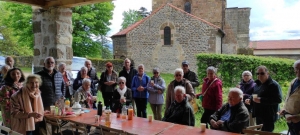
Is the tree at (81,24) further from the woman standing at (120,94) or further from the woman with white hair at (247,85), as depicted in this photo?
the woman with white hair at (247,85)

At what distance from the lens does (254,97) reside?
3977 mm

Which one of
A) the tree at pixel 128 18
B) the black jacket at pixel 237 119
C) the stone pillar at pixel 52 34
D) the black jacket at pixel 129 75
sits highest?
the tree at pixel 128 18

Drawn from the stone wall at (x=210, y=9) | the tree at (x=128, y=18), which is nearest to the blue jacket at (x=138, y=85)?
the stone wall at (x=210, y=9)

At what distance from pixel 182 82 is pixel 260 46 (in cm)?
3068

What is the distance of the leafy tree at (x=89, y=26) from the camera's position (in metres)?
18.3

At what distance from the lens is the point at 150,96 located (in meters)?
5.40

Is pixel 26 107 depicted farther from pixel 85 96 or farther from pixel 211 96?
pixel 211 96

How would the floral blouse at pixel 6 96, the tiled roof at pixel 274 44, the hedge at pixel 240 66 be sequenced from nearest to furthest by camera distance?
1. the floral blouse at pixel 6 96
2. the hedge at pixel 240 66
3. the tiled roof at pixel 274 44

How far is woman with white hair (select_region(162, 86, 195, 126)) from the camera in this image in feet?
12.8

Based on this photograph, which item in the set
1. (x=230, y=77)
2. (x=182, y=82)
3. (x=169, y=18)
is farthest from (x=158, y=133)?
(x=169, y=18)

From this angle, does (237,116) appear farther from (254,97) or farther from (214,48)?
(214,48)

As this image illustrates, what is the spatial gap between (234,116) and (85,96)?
2.81 meters

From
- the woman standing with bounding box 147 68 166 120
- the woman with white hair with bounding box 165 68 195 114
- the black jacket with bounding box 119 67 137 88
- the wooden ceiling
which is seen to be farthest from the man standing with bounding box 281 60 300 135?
the wooden ceiling

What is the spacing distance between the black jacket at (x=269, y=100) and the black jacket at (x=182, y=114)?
113cm
